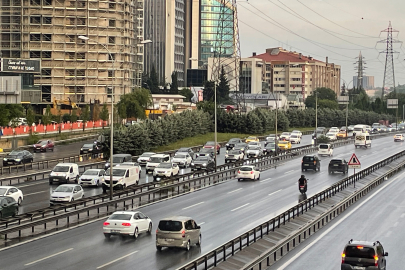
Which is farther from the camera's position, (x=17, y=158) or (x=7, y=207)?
(x=17, y=158)

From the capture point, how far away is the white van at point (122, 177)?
51.7m

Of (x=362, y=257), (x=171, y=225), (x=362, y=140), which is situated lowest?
(x=362, y=257)

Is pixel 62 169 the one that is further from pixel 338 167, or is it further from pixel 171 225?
pixel 171 225

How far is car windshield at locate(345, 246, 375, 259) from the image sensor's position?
2474cm

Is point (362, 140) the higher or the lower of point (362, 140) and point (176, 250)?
the higher

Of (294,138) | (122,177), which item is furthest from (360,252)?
(294,138)

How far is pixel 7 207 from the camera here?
38.2 m

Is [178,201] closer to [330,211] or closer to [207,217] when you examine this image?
[207,217]

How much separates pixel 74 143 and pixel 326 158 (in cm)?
3233

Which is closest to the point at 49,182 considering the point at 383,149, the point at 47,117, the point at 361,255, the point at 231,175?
the point at 231,175

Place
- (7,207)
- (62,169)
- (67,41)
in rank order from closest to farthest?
(7,207) < (62,169) < (67,41)

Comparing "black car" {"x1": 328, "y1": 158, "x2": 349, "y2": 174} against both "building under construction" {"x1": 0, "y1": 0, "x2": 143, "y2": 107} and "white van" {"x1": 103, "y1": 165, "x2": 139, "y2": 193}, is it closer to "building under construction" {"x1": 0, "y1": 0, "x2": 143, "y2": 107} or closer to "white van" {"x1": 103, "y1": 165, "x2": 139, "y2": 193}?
"white van" {"x1": 103, "y1": 165, "x2": 139, "y2": 193}

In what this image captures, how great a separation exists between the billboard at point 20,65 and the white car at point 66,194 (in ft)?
237

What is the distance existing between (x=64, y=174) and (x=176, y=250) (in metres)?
26.4
